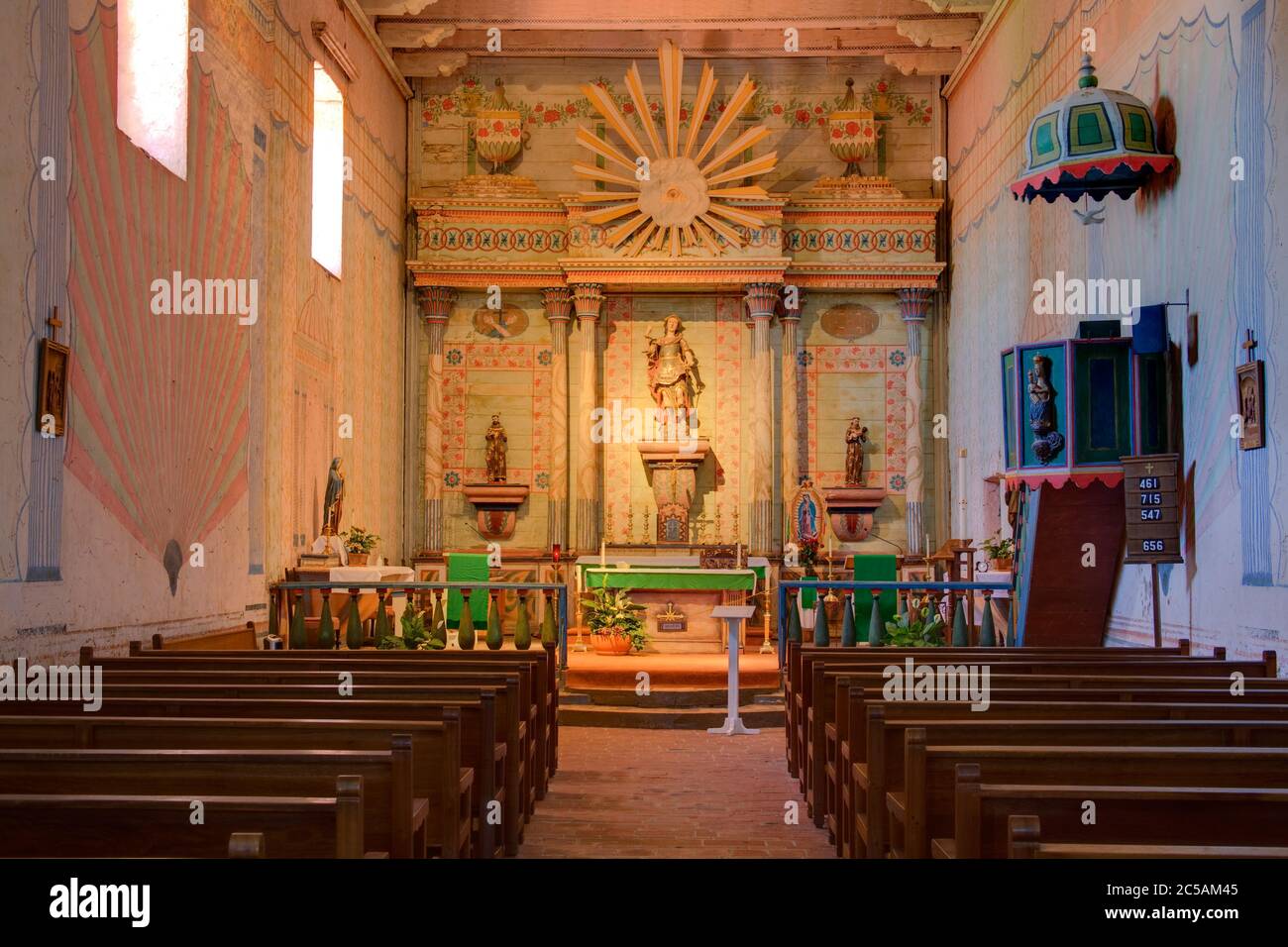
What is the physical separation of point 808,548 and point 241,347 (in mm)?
7276

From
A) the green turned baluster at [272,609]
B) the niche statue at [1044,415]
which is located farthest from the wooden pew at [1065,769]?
the green turned baluster at [272,609]

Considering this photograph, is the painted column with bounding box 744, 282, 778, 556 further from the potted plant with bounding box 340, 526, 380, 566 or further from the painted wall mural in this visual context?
the potted plant with bounding box 340, 526, 380, 566

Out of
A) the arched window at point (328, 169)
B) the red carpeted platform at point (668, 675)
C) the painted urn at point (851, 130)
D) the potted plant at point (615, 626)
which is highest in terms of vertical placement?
the painted urn at point (851, 130)

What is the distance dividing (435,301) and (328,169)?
10.2ft

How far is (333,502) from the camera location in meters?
12.4

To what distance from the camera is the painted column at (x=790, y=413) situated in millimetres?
16078

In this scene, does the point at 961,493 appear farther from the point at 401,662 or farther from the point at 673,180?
the point at 401,662

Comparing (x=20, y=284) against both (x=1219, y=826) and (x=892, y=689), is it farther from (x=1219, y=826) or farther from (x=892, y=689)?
(x=1219, y=826)

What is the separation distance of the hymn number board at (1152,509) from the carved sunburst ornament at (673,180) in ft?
27.8

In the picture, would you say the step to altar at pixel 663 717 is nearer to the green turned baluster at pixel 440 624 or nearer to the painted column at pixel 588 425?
the green turned baluster at pixel 440 624

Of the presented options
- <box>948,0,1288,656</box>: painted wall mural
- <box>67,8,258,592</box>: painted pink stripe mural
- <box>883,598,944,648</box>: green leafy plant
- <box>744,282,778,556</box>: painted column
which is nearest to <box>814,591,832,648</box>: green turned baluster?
<box>883,598,944,648</box>: green leafy plant

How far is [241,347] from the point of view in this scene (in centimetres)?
1035

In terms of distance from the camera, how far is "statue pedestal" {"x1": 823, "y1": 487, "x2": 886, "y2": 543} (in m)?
16.0
